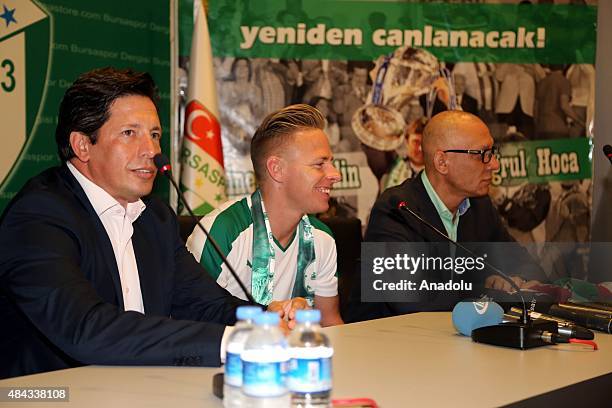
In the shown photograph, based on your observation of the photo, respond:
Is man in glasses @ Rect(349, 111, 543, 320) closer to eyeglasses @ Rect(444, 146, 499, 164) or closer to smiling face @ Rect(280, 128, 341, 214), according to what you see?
eyeglasses @ Rect(444, 146, 499, 164)

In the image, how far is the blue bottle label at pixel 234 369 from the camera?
1401 mm

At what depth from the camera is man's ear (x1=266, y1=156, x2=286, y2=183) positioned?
10.2 feet

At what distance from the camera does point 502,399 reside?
5.32 feet

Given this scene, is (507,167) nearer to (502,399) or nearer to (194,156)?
(194,156)

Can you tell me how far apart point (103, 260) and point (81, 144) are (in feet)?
1.20

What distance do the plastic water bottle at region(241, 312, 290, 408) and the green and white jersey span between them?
5.16ft

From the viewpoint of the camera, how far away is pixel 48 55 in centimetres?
402

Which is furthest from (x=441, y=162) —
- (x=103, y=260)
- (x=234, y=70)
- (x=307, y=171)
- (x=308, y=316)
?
(x=308, y=316)

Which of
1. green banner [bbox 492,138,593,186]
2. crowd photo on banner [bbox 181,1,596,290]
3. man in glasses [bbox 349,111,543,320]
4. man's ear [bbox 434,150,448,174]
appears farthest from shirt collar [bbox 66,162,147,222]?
green banner [bbox 492,138,593,186]

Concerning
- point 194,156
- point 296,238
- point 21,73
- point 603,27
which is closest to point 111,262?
point 296,238

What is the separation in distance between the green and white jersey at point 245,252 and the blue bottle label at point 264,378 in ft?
5.20

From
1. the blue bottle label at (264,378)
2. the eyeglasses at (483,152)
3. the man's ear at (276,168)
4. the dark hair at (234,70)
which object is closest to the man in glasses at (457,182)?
the eyeglasses at (483,152)

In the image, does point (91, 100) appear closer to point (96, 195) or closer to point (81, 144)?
point (81, 144)

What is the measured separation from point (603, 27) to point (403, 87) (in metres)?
1.36
